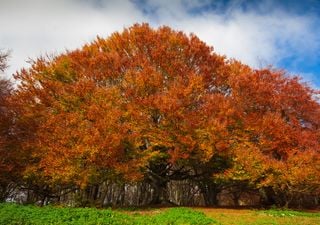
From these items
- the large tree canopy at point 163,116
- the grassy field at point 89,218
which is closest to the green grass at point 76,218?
the grassy field at point 89,218

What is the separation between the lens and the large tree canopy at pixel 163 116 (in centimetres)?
2420

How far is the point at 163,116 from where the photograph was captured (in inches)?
1048

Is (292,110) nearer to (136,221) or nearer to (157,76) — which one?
(157,76)

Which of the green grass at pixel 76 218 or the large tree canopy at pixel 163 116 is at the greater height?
the large tree canopy at pixel 163 116

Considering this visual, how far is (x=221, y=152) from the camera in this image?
86.1 ft

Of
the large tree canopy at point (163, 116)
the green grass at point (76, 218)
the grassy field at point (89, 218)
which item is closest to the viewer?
the green grass at point (76, 218)

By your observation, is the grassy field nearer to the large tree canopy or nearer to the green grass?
the green grass

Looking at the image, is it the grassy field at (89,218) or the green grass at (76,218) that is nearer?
the green grass at (76,218)

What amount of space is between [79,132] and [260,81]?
49.1 ft

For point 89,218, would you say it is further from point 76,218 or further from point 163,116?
point 163,116

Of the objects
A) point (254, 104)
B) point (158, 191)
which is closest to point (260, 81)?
point (254, 104)

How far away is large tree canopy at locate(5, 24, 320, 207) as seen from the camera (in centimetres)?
2420

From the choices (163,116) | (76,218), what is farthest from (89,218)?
(163,116)

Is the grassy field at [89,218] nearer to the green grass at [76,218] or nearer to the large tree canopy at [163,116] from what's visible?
the green grass at [76,218]
